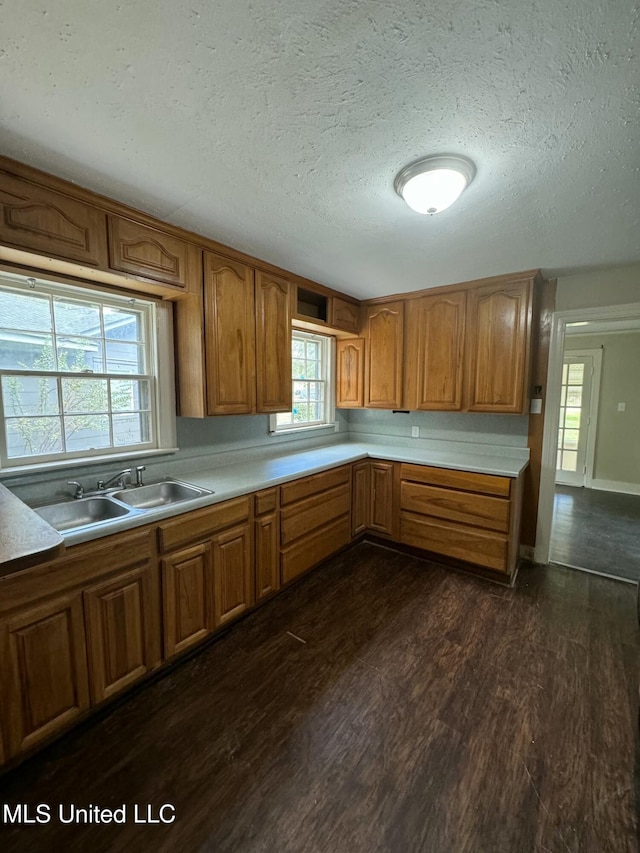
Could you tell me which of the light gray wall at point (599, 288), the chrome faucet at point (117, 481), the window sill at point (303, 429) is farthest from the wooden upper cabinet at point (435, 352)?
the chrome faucet at point (117, 481)

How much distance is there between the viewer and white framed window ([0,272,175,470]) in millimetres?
1775

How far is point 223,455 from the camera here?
2.69 meters

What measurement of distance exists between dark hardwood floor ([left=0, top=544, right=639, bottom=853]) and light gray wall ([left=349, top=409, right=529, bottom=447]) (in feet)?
4.65

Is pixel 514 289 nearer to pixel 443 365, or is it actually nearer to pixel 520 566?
pixel 443 365

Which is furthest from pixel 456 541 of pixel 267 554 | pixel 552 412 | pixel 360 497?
pixel 267 554

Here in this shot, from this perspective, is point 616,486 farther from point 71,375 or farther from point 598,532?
point 71,375

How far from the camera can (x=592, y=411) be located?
511 cm

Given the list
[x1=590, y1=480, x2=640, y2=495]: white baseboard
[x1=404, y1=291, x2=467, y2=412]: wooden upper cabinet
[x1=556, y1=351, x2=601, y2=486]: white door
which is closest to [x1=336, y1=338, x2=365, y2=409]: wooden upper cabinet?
[x1=404, y1=291, x2=467, y2=412]: wooden upper cabinet

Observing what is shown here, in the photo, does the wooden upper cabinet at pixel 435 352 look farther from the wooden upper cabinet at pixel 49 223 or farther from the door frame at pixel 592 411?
the door frame at pixel 592 411

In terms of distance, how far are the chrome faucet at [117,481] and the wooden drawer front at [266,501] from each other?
2.55 ft

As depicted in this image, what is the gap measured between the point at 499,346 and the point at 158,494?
2727 millimetres

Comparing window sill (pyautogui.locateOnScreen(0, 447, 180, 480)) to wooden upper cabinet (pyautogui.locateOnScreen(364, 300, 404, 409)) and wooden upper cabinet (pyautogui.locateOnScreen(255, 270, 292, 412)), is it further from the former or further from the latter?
wooden upper cabinet (pyautogui.locateOnScreen(364, 300, 404, 409))

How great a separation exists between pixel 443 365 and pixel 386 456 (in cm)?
94

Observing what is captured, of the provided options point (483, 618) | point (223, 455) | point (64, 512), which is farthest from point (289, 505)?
point (483, 618)
